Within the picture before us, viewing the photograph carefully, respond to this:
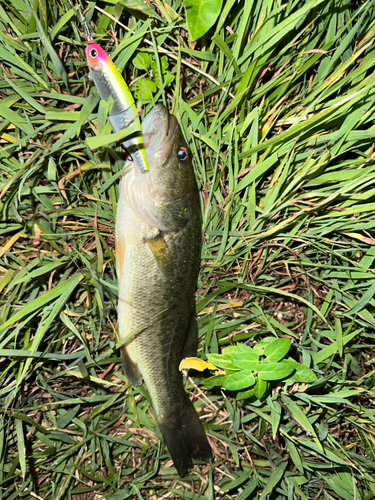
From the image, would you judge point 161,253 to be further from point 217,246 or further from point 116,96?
point 116,96

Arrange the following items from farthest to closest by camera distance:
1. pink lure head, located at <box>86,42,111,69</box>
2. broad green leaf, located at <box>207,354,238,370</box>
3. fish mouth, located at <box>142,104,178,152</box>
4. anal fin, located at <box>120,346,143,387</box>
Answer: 1. anal fin, located at <box>120,346,143,387</box>
2. broad green leaf, located at <box>207,354,238,370</box>
3. fish mouth, located at <box>142,104,178,152</box>
4. pink lure head, located at <box>86,42,111,69</box>

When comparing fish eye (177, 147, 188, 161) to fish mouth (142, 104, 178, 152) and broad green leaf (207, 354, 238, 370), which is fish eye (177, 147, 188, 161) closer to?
fish mouth (142, 104, 178, 152)

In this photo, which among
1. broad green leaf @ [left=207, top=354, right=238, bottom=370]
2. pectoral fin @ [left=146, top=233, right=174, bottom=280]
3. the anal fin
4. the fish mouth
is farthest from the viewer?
the anal fin

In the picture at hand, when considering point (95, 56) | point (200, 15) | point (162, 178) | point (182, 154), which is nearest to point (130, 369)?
point (162, 178)

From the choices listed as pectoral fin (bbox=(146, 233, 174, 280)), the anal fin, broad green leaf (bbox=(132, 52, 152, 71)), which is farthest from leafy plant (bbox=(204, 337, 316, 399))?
broad green leaf (bbox=(132, 52, 152, 71))

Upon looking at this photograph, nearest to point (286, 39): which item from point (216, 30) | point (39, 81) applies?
point (216, 30)

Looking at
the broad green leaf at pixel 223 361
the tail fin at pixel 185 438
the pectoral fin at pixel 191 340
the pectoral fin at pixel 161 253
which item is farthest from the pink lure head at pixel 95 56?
the tail fin at pixel 185 438

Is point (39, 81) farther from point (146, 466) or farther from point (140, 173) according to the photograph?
point (146, 466)

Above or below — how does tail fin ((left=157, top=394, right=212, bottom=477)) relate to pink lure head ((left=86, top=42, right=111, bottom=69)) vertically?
below
